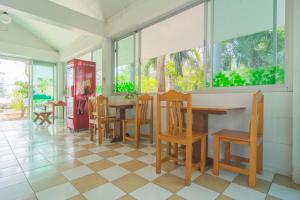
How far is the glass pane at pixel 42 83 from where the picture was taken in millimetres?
7082

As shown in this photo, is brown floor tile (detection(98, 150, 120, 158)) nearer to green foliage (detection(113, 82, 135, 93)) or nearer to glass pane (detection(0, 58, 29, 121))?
green foliage (detection(113, 82, 135, 93))

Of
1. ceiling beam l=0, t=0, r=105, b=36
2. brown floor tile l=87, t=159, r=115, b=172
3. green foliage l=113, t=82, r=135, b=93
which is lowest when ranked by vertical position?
brown floor tile l=87, t=159, r=115, b=172

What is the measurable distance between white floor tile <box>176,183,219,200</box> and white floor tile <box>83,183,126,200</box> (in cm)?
62

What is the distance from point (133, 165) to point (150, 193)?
2.37 feet

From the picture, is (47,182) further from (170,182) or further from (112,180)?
(170,182)

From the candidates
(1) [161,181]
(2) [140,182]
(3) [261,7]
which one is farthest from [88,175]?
(3) [261,7]

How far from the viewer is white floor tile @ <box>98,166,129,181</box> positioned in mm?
1931

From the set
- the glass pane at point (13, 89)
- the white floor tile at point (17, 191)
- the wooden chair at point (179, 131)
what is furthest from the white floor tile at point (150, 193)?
the glass pane at point (13, 89)

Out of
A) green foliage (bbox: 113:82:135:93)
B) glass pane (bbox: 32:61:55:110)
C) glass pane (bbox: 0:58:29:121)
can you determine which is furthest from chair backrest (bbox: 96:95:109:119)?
glass pane (bbox: 0:58:29:121)

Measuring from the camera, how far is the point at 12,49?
616cm

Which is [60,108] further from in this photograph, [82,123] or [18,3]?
[18,3]

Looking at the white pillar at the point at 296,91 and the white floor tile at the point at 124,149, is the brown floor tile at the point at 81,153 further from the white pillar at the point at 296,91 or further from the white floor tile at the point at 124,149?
the white pillar at the point at 296,91

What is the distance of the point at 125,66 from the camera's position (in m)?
4.57

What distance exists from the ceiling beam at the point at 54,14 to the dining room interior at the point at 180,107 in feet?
0.08
